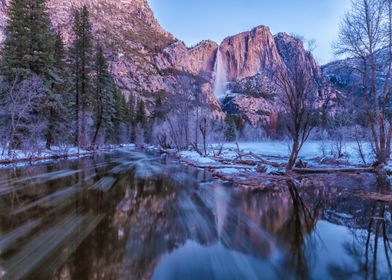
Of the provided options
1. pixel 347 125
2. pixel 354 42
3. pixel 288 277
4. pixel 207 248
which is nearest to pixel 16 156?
pixel 207 248

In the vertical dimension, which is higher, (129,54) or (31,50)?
(129,54)

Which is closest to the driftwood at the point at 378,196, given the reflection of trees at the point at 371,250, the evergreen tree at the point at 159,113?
the reflection of trees at the point at 371,250

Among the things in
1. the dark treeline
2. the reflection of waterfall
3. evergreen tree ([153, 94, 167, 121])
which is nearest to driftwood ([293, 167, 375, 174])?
the reflection of waterfall

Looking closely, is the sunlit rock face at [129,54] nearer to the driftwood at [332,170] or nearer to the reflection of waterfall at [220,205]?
the driftwood at [332,170]

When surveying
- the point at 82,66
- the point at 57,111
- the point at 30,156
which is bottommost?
the point at 30,156

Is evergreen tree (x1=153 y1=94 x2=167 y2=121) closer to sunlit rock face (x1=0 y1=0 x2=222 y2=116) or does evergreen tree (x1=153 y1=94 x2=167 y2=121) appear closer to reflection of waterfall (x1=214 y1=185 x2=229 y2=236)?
reflection of waterfall (x1=214 y1=185 x2=229 y2=236)

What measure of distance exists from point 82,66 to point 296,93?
30.1 meters

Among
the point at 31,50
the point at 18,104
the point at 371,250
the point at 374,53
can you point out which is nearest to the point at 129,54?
the point at 31,50

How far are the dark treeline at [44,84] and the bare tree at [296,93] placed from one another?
1898 cm

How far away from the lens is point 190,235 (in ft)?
16.8

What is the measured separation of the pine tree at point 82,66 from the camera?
33.4m

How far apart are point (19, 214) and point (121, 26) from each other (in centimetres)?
22167

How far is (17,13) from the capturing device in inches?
984

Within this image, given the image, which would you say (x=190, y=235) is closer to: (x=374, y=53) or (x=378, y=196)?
(x=378, y=196)
